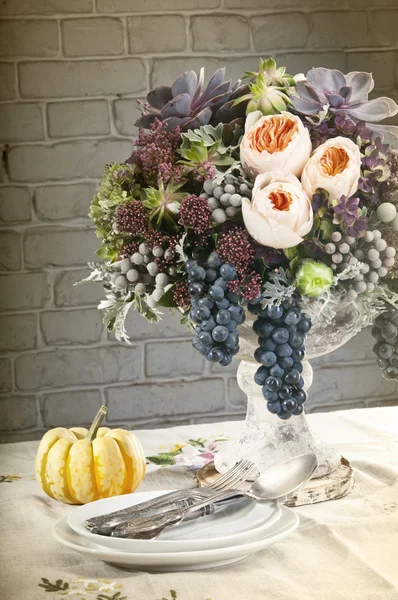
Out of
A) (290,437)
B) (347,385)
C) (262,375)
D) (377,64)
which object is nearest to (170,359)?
(347,385)

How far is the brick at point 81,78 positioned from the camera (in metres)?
1.97

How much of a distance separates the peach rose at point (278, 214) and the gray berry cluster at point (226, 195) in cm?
2

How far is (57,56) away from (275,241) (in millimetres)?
1379

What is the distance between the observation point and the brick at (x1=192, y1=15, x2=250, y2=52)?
2.04 meters

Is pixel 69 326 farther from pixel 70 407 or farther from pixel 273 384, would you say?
pixel 273 384

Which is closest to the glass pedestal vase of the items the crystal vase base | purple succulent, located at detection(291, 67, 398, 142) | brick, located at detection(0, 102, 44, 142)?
the crystal vase base

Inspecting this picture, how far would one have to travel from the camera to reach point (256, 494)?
0.76 m

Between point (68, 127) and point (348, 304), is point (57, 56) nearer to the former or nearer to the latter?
point (68, 127)

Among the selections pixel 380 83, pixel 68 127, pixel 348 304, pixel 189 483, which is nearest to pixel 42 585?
pixel 189 483

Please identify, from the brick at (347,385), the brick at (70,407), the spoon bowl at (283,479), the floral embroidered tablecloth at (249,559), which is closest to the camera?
the floral embroidered tablecloth at (249,559)

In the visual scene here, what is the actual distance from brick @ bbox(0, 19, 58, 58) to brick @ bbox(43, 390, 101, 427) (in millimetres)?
840

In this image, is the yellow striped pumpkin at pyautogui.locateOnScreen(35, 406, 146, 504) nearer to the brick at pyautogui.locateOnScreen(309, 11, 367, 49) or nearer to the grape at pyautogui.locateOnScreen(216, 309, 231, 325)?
the grape at pyautogui.locateOnScreen(216, 309, 231, 325)

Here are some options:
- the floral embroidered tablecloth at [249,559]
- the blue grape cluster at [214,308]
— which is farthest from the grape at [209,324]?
the floral embroidered tablecloth at [249,559]

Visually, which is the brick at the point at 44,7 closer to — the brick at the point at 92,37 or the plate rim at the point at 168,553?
the brick at the point at 92,37
